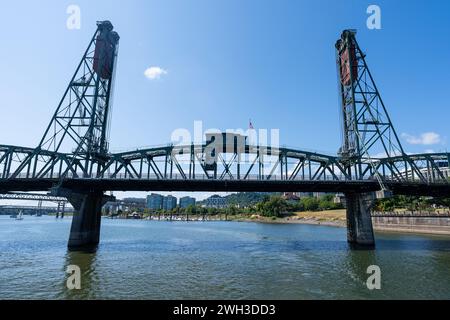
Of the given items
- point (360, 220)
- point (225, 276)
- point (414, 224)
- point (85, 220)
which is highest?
point (85, 220)

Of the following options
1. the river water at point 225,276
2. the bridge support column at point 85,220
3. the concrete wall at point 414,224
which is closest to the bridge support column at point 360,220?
the river water at point 225,276

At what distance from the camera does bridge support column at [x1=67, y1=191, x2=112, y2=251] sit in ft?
167

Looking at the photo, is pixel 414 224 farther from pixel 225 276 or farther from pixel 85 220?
pixel 85 220

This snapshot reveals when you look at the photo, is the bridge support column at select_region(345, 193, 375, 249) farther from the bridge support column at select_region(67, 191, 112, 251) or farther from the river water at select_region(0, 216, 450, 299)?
the bridge support column at select_region(67, 191, 112, 251)

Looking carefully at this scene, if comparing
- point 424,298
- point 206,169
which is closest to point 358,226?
point 206,169

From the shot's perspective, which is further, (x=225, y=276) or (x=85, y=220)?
(x=85, y=220)

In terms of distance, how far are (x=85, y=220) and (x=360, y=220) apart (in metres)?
52.0

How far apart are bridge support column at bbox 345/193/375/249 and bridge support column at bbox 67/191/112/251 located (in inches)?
1897

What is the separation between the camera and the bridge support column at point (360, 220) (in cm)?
5368

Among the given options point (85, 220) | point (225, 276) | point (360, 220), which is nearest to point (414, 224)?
point (360, 220)

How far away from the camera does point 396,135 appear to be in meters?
63.5

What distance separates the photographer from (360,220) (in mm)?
55750

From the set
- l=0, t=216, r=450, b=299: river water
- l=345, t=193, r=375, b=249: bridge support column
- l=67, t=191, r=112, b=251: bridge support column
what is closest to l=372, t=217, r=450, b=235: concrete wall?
l=345, t=193, r=375, b=249: bridge support column
